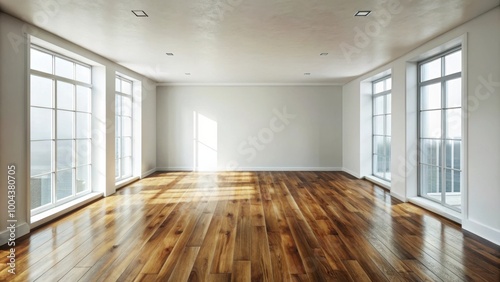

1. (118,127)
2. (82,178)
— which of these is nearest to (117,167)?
(118,127)

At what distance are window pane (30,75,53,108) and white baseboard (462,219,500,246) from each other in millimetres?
5920

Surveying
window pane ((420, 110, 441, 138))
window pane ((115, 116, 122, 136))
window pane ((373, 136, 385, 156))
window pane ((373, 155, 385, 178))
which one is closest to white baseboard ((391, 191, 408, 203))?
window pane ((420, 110, 441, 138))

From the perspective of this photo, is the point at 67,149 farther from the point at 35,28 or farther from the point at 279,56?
the point at 279,56

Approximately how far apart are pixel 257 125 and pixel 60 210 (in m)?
5.58

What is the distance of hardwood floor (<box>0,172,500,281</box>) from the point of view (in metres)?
2.52

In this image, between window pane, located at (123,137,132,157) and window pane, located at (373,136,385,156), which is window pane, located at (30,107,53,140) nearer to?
window pane, located at (123,137,132,157)

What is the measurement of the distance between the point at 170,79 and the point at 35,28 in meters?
4.25

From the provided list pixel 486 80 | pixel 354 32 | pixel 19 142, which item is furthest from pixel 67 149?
pixel 486 80

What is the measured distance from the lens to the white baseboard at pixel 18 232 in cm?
317

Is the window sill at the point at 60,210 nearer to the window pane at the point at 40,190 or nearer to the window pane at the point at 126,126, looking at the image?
the window pane at the point at 40,190

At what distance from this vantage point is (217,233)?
3.50 metres

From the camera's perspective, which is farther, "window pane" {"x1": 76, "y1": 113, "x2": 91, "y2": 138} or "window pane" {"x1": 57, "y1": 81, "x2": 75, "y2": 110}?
"window pane" {"x1": 76, "y1": 113, "x2": 91, "y2": 138}

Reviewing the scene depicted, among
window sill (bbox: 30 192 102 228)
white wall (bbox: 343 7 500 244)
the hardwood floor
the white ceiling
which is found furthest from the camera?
window sill (bbox: 30 192 102 228)

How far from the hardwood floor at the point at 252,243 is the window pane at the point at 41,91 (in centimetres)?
169
